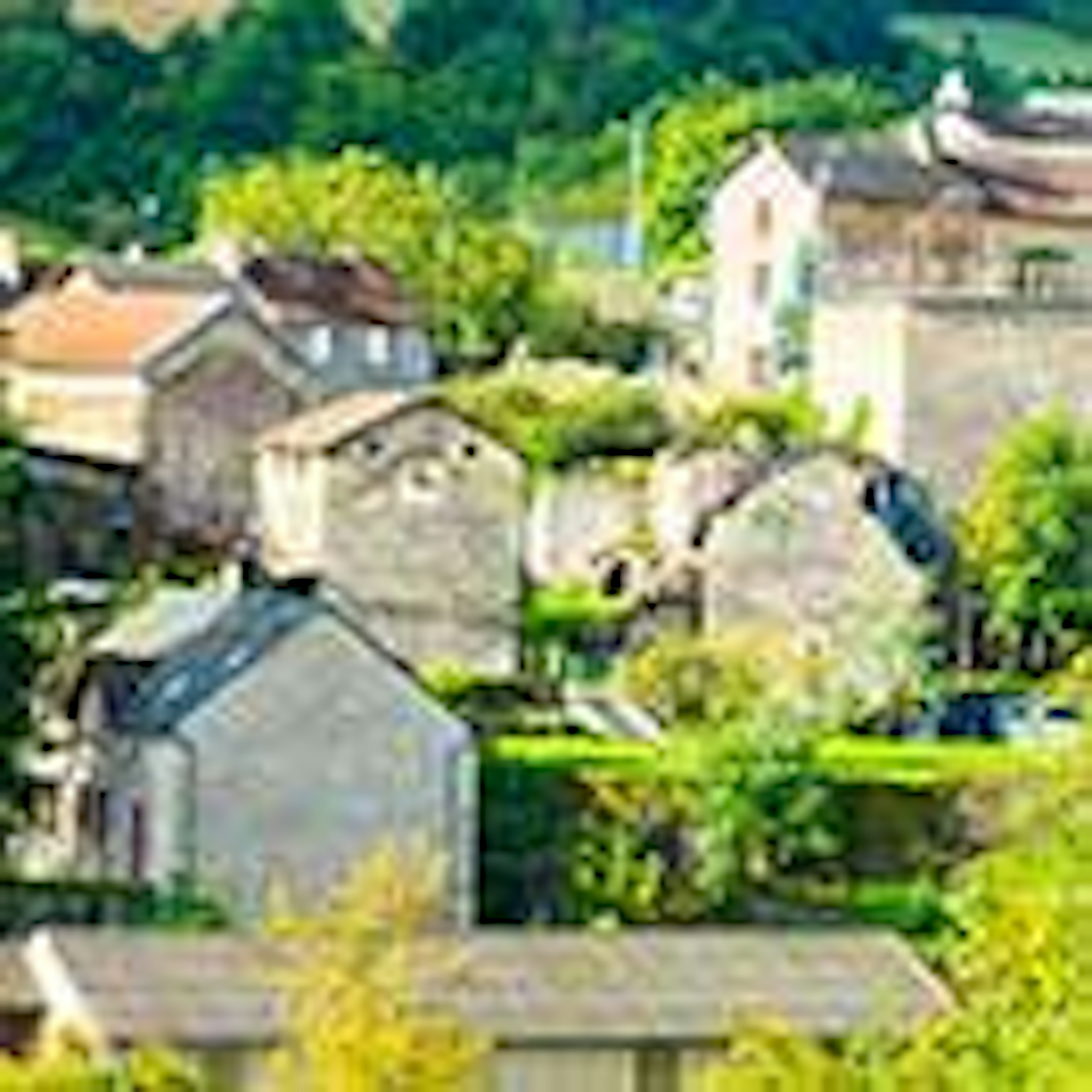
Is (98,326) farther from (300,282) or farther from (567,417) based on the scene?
(300,282)

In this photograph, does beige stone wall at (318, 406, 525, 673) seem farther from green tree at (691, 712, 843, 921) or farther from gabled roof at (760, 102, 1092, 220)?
gabled roof at (760, 102, 1092, 220)

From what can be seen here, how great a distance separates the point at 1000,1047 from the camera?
2681cm

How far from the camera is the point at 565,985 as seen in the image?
115 ft

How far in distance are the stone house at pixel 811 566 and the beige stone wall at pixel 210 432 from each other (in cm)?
390

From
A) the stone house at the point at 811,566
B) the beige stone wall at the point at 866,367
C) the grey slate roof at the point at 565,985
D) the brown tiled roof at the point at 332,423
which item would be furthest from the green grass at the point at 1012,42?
the grey slate roof at the point at 565,985

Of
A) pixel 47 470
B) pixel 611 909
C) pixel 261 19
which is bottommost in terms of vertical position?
pixel 611 909

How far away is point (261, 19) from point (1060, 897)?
49.1 m

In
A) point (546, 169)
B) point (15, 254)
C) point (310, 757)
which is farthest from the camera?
point (546, 169)

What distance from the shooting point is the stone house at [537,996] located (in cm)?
3319

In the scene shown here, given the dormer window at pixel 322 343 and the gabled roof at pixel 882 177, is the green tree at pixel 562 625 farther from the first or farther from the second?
the gabled roof at pixel 882 177

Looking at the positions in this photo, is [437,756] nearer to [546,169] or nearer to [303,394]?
[303,394]

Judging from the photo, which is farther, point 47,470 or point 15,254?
point 15,254

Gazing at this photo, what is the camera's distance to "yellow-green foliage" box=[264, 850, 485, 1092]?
2667 centimetres

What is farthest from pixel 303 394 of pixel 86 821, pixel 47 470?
pixel 86 821
